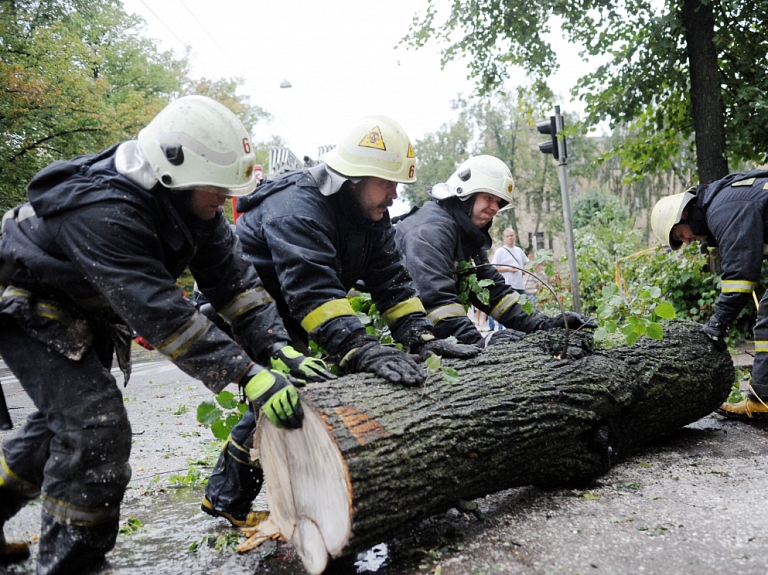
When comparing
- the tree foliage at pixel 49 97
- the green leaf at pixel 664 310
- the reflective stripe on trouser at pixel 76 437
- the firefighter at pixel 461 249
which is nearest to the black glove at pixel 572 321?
the firefighter at pixel 461 249

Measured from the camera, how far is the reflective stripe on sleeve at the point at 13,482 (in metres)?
2.55

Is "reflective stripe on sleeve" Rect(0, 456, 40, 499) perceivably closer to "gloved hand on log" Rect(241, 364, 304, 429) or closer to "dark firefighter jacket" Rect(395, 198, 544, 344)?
"gloved hand on log" Rect(241, 364, 304, 429)

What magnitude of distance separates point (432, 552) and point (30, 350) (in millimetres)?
1748

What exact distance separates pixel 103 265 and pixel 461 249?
2.56 m

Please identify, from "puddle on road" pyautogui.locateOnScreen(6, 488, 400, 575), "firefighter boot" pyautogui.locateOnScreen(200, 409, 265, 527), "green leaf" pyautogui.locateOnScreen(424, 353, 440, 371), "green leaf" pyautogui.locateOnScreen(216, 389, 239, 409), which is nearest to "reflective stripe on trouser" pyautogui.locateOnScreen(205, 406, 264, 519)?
"firefighter boot" pyautogui.locateOnScreen(200, 409, 265, 527)

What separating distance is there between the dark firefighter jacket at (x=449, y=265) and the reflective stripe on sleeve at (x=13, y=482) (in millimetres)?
2199

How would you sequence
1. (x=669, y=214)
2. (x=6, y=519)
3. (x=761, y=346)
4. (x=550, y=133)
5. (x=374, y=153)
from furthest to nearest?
(x=550, y=133) < (x=669, y=214) < (x=761, y=346) < (x=374, y=153) < (x=6, y=519)

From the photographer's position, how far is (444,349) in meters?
3.08

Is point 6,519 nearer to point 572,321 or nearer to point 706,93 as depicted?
point 572,321

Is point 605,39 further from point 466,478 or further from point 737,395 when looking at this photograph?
point 466,478

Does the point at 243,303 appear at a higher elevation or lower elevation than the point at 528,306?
higher

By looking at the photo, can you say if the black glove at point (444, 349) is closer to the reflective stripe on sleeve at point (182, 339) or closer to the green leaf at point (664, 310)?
the green leaf at point (664, 310)

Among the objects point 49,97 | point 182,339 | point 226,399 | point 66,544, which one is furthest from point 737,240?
point 49,97

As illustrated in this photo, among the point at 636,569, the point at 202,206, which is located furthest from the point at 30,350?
the point at 636,569
